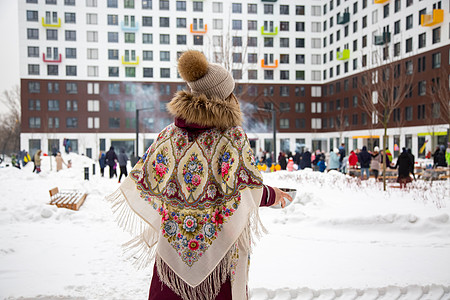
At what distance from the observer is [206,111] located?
2316 millimetres

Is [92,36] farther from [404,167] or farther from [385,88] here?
[404,167]

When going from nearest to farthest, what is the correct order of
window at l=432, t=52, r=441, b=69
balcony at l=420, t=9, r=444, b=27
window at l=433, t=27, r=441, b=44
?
balcony at l=420, t=9, r=444, b=27 → window at l=433, t=27, r=441, b=44 → window at l=432, t=52, r=441, b=69

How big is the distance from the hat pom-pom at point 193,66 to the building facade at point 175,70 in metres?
37.6

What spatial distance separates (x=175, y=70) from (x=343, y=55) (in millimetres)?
21880

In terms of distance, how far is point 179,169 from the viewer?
2332 millimetres

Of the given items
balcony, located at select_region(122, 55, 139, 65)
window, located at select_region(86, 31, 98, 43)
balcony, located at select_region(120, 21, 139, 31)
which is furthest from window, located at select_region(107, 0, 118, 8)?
balcony, located at select_region(122, 55, 139, 65)

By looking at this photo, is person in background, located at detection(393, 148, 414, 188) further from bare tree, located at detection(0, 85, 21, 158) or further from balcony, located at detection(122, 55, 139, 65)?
bare tree, located at detection(0, 85, 21, 158)

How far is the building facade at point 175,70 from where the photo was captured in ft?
137

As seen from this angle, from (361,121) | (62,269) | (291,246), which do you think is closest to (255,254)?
(291,246)

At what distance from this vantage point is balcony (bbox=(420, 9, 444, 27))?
111 feet

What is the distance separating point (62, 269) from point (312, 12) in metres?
49.9

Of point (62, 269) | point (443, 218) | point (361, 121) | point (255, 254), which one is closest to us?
point (62, 269)

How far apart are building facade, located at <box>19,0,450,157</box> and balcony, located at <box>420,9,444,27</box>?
275cm

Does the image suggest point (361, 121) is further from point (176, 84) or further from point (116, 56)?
point (116, 56)
